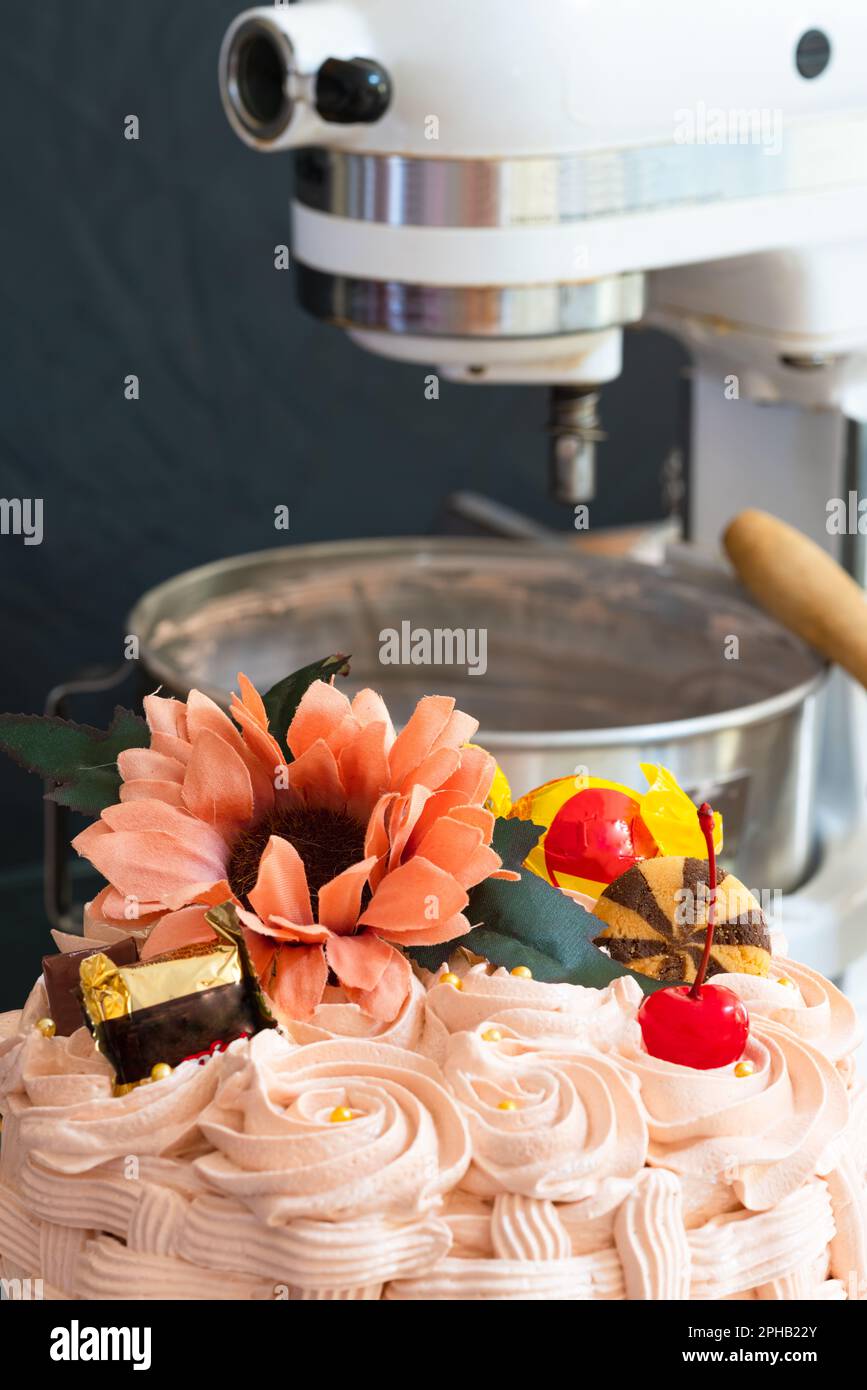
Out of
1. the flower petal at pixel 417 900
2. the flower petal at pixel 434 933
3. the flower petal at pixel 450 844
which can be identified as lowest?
the flower petal at pixel 434 933

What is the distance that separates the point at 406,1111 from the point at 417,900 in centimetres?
7

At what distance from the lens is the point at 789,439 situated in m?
1.32

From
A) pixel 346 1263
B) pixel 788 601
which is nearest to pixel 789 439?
pixel 788 601

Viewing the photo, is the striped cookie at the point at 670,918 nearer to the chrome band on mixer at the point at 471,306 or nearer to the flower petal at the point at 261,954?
the flower petal at the point at 261,954

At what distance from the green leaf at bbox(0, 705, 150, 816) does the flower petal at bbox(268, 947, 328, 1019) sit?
0.10 metres

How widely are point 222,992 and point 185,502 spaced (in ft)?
4.70

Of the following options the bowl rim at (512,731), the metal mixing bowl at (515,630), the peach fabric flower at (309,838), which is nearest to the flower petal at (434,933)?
the peach fabric flower at (309,838)

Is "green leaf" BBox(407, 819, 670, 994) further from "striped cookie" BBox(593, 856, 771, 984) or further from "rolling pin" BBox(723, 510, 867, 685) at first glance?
"rolling pin" BBox(723, 510, 867, 685)

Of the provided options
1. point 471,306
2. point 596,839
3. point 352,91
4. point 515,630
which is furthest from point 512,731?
point 596,839

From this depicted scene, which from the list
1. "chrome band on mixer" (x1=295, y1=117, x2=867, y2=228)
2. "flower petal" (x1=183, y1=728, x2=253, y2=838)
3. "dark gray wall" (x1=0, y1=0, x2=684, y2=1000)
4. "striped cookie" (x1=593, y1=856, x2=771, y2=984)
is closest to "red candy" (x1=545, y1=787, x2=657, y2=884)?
"striped cookie" (x1=593, y1=856, x2=771, y2=984)

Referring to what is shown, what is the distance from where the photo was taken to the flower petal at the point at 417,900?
1.86ft

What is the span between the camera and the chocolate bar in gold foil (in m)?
0.56

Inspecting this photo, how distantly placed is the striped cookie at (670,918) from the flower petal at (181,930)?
150 millimetres
